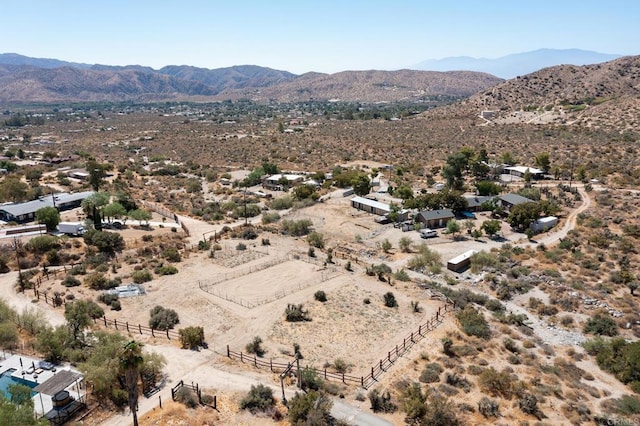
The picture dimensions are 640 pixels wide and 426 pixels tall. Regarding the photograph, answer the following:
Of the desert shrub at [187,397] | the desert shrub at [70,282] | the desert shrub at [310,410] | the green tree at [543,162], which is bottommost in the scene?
the desert shrub at [70,282]

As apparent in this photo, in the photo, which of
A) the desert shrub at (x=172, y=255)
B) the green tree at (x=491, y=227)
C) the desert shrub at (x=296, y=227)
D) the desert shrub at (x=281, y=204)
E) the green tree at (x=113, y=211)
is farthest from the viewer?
the desert shrub at (x=281, y=204)

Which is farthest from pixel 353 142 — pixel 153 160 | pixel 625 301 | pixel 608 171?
pixel 625 301

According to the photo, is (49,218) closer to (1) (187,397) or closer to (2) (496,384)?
(1) (187,397)

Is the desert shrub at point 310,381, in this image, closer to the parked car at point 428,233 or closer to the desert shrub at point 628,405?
the desert shrub at point 628,405

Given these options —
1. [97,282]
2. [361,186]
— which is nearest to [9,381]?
[97,282]

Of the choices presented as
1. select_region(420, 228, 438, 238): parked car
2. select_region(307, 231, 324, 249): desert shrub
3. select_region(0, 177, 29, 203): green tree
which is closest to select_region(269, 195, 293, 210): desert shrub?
select_region(307, 231, 324, 249): desert shrub

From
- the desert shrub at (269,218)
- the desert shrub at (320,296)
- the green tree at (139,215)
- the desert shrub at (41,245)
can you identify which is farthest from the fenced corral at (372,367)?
the green tree at (139,215)
